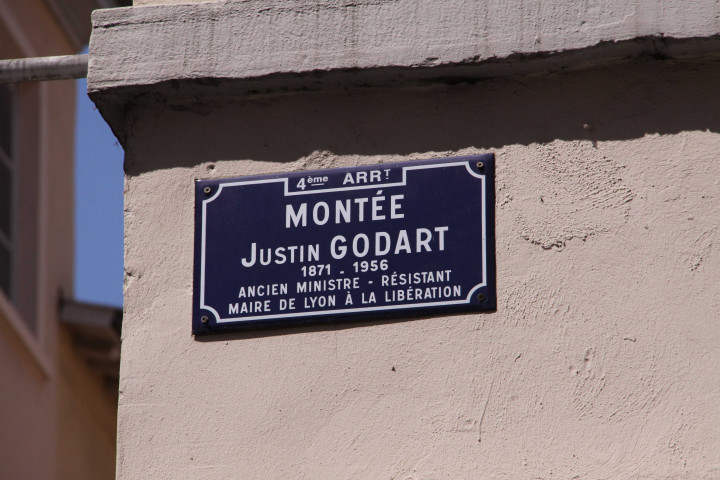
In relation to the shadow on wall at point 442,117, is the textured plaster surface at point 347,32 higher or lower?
higher

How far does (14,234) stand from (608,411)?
686cm

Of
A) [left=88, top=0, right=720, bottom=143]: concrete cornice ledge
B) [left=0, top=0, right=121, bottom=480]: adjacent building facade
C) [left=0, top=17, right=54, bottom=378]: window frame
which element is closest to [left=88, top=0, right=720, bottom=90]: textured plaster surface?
[left=88, top=0, right=720, bottom=143]: concrete cornice ledge

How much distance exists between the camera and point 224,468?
322cm

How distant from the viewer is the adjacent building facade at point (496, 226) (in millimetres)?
3117

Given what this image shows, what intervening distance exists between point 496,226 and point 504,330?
0.28 m

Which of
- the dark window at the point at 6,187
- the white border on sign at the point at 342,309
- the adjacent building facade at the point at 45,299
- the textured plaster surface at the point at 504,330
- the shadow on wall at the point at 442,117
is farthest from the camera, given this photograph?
the dark window at the point at 6,187

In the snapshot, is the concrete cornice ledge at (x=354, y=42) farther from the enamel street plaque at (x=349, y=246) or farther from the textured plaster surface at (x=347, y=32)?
the enamel street plaque at (x=349, y=246)

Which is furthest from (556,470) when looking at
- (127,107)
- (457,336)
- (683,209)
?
(127,107)

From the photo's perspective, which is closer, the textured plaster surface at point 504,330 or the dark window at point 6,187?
the textured plaster surface at point 504,330

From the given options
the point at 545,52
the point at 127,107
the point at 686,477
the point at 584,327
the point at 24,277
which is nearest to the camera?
the point at 686,477

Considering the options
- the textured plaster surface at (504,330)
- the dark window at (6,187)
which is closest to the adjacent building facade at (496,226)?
the textured plaster surface at (504,330)

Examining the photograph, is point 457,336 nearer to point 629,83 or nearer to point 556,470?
point 556,470

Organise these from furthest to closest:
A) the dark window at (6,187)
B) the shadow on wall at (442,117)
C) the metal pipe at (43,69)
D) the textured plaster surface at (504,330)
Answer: the dark window at (6,187)
the metal pipe at (43,69)
the shadow on wall at (442,117)
the textured plaster surface at (504,330)

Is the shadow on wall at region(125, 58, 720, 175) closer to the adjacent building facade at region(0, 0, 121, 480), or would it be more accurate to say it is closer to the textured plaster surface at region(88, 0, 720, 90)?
the textured plaster surface at region(88, 0, 720, 90)
